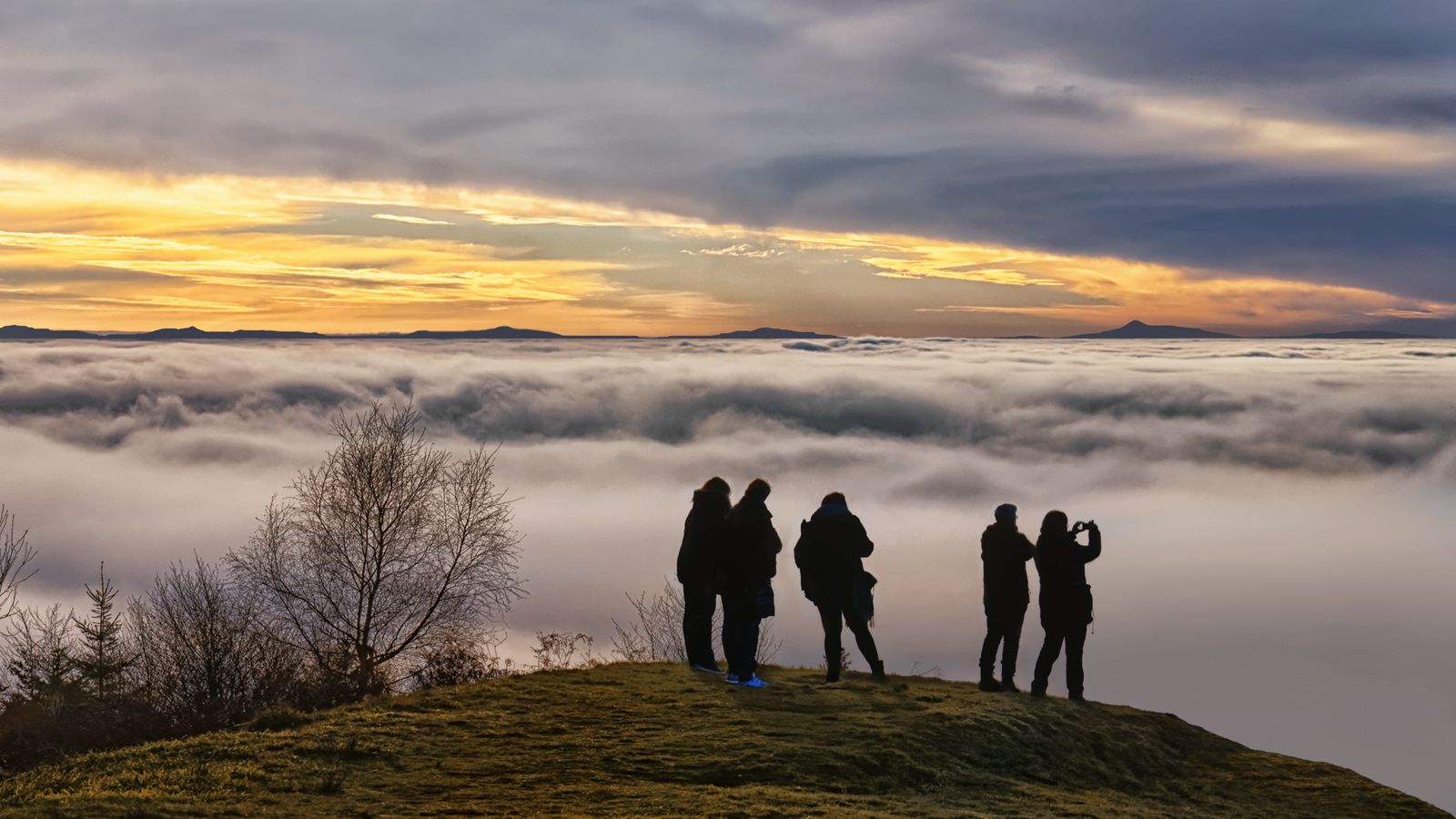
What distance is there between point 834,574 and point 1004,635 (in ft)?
8.30

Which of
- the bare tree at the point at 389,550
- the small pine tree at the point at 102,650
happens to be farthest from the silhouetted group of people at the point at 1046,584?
the bare tree at the point at 389,550

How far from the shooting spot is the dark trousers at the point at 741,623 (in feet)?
38.0

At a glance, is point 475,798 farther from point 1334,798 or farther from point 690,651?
point 1334,798

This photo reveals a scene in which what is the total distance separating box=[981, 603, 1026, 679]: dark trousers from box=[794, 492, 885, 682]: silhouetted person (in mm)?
1641

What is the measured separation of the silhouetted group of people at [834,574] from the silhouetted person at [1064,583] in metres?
0.01

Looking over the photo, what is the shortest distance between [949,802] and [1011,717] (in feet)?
8.58

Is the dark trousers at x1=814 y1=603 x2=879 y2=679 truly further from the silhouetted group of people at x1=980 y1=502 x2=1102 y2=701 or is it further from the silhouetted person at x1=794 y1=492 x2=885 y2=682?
the silhouetted group of people at x1=980 y1=502 x2=1102 y2=701

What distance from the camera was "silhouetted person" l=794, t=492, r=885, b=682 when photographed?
11.9m

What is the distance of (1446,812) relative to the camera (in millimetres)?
10750

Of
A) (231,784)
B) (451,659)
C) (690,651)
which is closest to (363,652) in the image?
(451,659)

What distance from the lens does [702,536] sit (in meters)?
12.1

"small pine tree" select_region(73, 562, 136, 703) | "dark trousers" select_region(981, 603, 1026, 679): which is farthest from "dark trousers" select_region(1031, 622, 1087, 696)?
"small pine tree" select_region(73, 562, 136, 703)

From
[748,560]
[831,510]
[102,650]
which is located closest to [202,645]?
[102,650]

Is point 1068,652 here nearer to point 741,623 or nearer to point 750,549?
point 741,623
